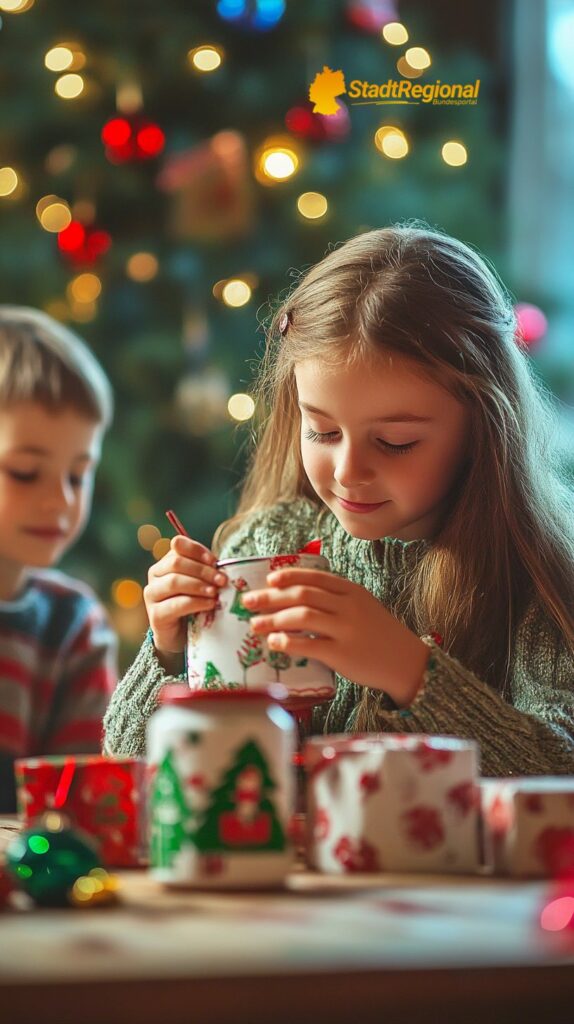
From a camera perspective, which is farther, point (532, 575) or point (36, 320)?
point (36, 320)

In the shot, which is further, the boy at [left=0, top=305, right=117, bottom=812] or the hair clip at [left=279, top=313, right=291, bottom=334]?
the boy at [left=0, top=305, right=117, bottom=812]

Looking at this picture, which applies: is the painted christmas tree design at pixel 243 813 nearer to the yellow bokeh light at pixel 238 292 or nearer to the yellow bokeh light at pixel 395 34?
the yellow bokeh light at pixel 238 292

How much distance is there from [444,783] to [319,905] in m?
0.14

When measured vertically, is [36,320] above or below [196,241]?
below

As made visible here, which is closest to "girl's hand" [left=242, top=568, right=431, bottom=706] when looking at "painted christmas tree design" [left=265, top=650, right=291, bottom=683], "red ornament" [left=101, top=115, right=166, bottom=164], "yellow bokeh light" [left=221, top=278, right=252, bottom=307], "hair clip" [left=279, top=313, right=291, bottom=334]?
"painted christmas tree design" [left=265, top=650, right=291, bottom=683]

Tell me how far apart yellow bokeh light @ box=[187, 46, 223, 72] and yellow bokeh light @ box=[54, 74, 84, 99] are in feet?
0.77

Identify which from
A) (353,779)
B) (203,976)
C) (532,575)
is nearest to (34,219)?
(532,575)

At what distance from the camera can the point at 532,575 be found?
4.29 feet

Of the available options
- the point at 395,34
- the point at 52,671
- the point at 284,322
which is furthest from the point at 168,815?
the point at 395,34

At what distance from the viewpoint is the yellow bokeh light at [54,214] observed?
2.70 m

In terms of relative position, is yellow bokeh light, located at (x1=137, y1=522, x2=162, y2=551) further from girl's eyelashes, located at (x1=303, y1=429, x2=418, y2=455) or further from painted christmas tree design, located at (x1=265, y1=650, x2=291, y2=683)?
painted christmas tree design, located at (x1=265, y1=650, x2=291, y2=683)

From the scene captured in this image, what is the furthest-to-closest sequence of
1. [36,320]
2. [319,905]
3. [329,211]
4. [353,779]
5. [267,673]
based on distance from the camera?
[329,211] < [36,320] < [267,673] < [353,779] < [319,905]

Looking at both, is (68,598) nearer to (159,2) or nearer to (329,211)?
(329,211)

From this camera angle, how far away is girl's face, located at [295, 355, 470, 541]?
1232 millimetres
